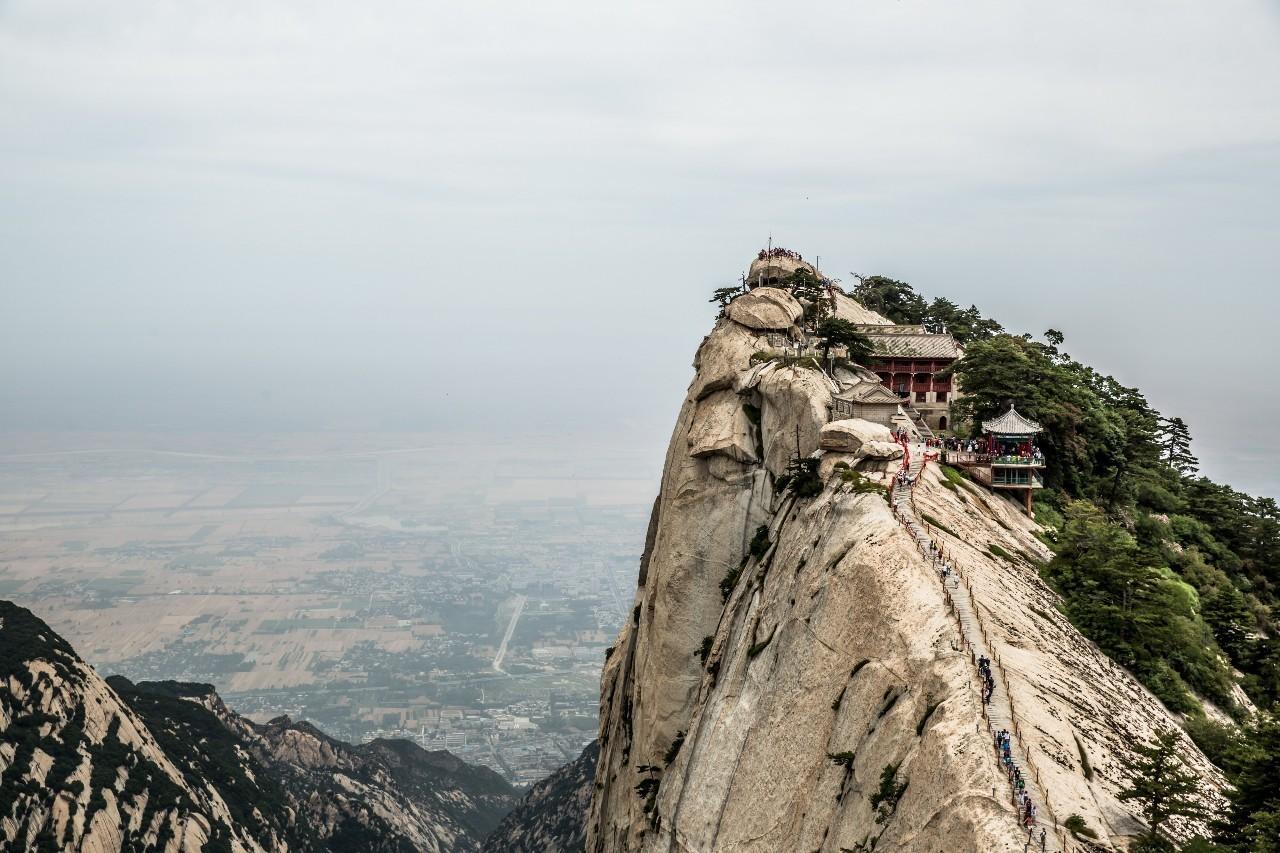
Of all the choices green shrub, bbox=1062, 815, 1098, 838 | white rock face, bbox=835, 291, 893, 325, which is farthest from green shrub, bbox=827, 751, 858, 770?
white rock face, bbox=835, 291, 893, 325

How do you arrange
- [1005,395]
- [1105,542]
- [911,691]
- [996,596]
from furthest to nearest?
[1005,395] < [1105,542] < [996,596] < [911,691]

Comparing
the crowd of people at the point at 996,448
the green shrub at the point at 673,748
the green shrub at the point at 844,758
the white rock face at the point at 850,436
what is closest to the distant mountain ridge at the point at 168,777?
the green shrub at the point at 673,748

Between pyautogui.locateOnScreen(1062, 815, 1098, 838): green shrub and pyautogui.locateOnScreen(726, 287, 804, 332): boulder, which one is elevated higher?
pyautogui.locateOnScreen(726, 287, 804, 332): boulder

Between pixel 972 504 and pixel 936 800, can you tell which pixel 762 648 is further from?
pixel 972 504

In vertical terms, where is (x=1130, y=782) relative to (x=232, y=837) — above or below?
above

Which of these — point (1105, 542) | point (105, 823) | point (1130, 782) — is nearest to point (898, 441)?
point (1105, 542)

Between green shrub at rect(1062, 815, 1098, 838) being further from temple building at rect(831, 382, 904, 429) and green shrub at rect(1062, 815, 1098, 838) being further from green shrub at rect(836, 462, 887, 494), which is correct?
temple building at rect(831, 382, 904, 429)

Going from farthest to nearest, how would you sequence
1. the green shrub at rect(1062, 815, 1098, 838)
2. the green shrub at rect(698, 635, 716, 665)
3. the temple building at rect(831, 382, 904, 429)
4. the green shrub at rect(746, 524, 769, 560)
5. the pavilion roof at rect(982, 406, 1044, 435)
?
the pavilion roof at rect(982, 406, 1044, 435) < the temple building at rect(831, 382, 904, 429) < the green shrub at rect(698, 635, 716, 665) < the green shrub at rect(746, 524, 769, 560) < the green shrub at rect(1062, 815, 1098, 838)
